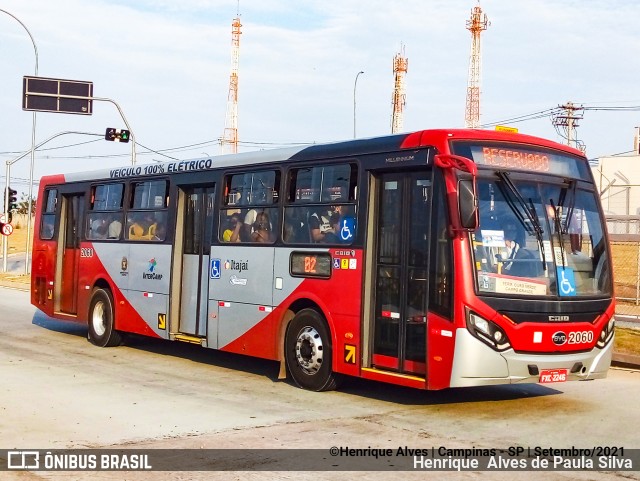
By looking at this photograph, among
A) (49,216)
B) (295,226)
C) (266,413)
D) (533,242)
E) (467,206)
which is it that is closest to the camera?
(467,206)

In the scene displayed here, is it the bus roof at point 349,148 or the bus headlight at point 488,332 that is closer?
the bus headlight at point 488,332

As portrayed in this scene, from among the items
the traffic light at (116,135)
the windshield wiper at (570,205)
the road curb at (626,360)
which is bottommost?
the road curb at (626,360)

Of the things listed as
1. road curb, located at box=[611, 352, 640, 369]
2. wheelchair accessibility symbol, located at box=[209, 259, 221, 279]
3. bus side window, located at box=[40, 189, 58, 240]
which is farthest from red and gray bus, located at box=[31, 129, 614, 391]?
bus side window, located at box=[40, 189, 58, 240]

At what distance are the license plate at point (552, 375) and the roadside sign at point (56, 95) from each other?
25.7 meters

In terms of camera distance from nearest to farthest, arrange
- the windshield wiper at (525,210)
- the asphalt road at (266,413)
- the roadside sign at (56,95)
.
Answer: the asphalt road at (266,413) < the windshield wiper at (525,210) < the roadside sign at (56,95)

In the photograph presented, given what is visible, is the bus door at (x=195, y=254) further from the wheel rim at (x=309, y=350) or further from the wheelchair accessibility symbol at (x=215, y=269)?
the wheel rim at (x=309, y=350)

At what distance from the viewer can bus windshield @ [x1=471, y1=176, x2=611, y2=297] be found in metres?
10.1

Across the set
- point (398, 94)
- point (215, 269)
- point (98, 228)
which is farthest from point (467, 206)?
point (398, 94)

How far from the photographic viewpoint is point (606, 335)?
1089 centimetres

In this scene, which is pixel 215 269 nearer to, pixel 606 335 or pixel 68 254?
pixel 68 254

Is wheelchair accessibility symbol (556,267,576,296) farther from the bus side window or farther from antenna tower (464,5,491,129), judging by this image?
antenna tower (464,5,491,129)

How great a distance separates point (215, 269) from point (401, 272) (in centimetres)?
406

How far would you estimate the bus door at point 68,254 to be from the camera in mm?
18250

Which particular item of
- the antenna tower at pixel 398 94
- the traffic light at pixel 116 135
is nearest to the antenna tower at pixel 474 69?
the antenna tower at pixel 398 94
